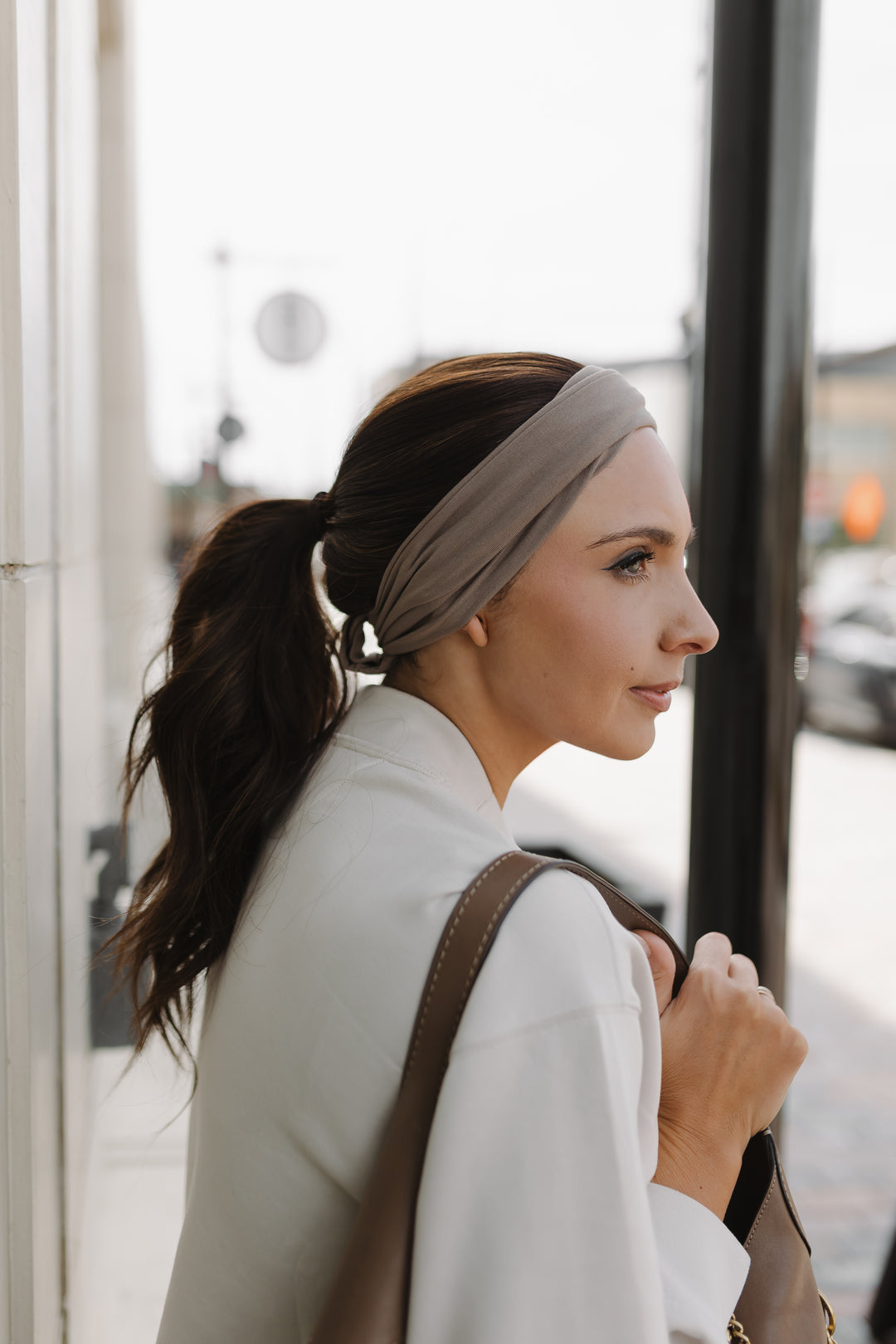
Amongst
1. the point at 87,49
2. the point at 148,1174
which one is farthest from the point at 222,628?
the point at 87,49

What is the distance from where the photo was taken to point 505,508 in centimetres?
119

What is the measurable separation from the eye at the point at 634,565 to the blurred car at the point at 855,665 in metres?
11.0

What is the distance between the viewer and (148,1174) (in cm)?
264

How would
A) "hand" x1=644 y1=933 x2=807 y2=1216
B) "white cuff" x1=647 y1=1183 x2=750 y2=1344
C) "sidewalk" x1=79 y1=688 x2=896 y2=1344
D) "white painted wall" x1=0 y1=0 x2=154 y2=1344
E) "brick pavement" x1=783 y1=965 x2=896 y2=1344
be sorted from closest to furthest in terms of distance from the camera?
"white cuff" x1=647 y1=1183 x2=750 y2=1344
"hand" x1=644 y1=933 x2=807 y2=1216
"white painted wall" x1=0 y1=0 x2=154 y2=1344
"sidewalk" x1=79 y1=688 x2=896 y2=1344
"brick pavement" x1=783 y1=965 x2=896 y2=1344

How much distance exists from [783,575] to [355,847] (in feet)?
3.34

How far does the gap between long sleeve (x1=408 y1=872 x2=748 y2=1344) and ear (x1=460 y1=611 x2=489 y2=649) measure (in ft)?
1.46

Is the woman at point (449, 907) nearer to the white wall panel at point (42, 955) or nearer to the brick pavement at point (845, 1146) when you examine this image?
the white wall panel at point (42, 955)

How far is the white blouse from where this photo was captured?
0.84 m

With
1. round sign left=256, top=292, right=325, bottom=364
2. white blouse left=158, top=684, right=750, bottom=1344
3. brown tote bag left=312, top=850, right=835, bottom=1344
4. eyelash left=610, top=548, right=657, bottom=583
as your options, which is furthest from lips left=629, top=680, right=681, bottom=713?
round sign left=256, top=292, right=325, bottom=364

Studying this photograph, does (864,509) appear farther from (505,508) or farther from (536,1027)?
(536,1027)

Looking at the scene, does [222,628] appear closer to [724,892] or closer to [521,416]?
[521,416]

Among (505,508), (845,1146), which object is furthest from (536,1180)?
(845,1146)

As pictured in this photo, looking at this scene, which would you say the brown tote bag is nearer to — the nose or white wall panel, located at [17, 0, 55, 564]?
the nose

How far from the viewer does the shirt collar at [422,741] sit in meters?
1.16
